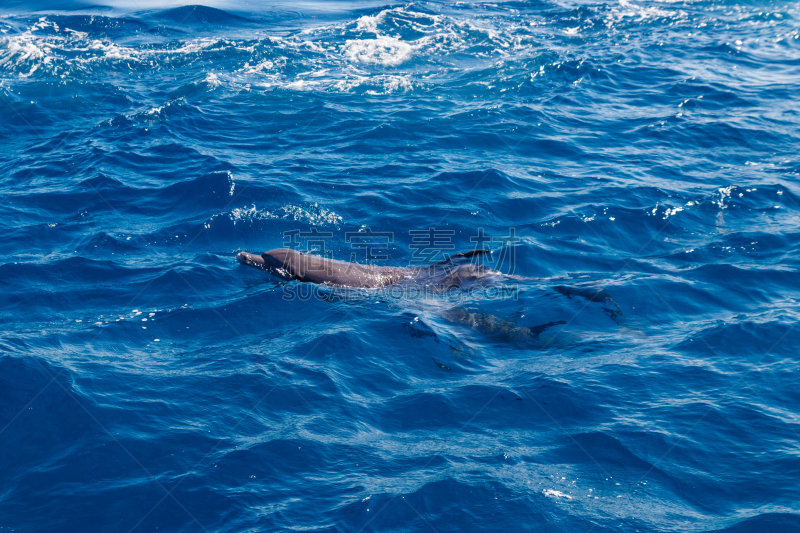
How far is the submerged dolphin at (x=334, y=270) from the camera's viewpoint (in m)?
11.4

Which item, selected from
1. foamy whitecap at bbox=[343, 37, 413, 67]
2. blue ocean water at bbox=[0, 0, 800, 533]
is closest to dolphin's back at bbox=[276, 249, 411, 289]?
blue ocean water at bbox=[0, 0, 800, 533]

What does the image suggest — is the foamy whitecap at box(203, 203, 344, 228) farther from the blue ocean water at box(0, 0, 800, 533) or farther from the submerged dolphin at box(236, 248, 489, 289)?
the submerged dolphin at box(236, 248, 489, 289)

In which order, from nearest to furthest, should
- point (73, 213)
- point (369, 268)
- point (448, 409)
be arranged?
1. point (448, 409)
2. point (369, 268)
3. point (73, 213)

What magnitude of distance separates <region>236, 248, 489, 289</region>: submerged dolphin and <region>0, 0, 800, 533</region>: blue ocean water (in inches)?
11.2

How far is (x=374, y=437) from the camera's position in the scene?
7.83 metres

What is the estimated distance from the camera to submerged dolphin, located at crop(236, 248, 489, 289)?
11422mm

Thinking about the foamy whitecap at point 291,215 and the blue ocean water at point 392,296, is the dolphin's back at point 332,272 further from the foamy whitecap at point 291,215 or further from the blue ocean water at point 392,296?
the foamy whitecap at point 291,215

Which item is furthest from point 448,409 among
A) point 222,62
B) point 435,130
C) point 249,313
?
point 222,62

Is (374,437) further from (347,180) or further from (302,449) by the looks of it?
(347,180)

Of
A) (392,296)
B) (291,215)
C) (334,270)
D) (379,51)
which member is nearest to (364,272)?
(334,270)

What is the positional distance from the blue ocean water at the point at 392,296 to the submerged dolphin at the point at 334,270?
0.28 m

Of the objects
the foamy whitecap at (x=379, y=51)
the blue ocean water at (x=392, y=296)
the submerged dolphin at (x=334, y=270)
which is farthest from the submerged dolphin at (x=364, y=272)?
the foamy whitecap at (x=379, y=51)

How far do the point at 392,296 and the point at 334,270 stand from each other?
3.81 ft

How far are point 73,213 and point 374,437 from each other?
31.8 feet
